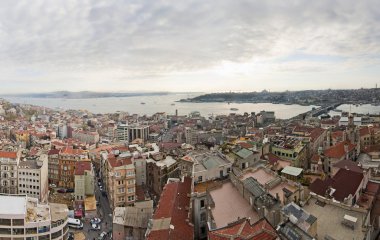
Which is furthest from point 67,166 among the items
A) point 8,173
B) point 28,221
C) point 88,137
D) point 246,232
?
point 88,137

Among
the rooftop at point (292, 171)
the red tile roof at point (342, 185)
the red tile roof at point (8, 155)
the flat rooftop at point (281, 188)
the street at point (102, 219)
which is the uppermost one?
the flat rooftop at point (281, 188)

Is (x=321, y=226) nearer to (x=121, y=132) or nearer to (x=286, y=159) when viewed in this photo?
(x=286, y=159)

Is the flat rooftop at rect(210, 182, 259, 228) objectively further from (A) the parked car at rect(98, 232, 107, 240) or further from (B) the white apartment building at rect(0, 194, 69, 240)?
(A) the parked car at rect(98, 232, 107, 240)

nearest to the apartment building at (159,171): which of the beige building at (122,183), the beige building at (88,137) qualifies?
the beige building at (122,183)

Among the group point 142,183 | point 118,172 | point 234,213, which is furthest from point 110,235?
point 234,213

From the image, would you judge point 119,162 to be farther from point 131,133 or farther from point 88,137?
point 131,133

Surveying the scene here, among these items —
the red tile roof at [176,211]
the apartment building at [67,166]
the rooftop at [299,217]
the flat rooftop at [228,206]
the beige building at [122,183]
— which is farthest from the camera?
the apartment building at [67,166]

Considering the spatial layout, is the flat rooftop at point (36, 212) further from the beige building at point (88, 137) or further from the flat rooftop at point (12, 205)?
the beige building at point (88, 137)
